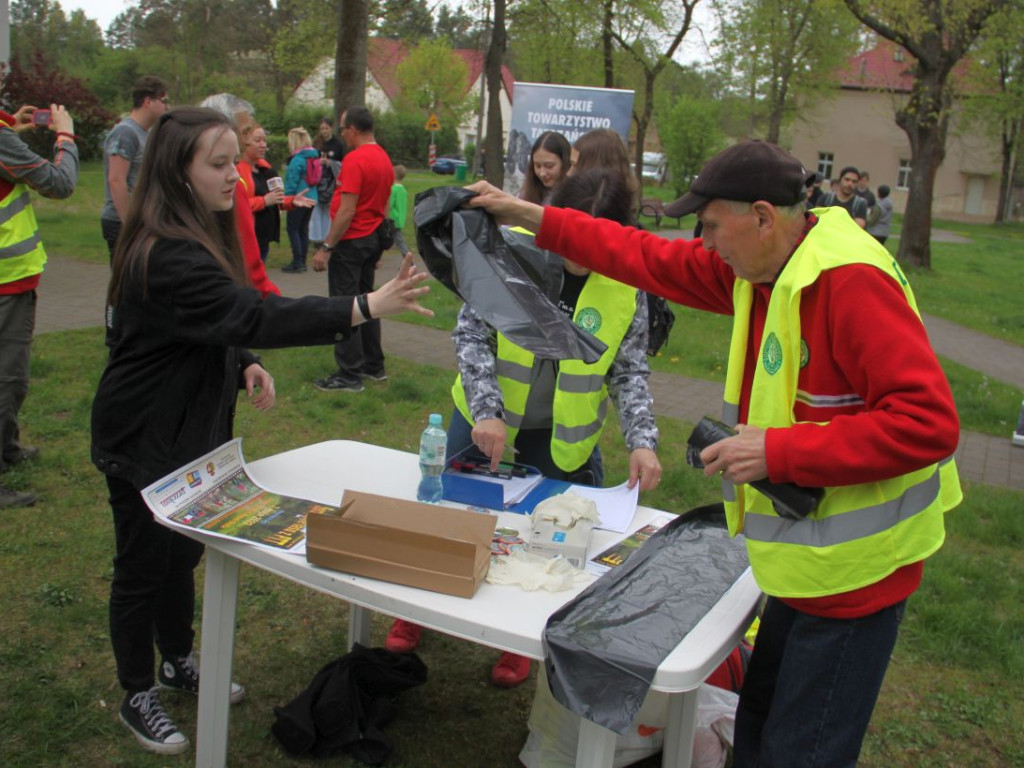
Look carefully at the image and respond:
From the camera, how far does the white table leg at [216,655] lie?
258 cm

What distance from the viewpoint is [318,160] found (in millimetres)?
11484

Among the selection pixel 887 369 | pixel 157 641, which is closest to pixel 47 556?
pixel 157 641

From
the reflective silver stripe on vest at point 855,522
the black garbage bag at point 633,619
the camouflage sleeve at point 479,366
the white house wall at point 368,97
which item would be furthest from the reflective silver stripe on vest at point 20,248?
the white house wall at point 368,97

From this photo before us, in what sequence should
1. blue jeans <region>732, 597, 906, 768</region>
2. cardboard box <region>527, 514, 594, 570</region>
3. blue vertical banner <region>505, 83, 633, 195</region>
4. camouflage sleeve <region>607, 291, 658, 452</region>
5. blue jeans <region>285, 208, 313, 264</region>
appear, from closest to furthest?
1. blue jeans <region>732, 597, 906, 768</region>
2. cardboard box <region>527, 514, 594, 570</region>
3. camouflage sleeve <region>607, 291, 658, 452</region>
4. blue vertical banner <region>505, 83, 633, 195</region>
5. blue jeans <region>285, 208, 313, 264</region>

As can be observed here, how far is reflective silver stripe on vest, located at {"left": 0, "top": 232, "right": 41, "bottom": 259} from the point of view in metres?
4.31

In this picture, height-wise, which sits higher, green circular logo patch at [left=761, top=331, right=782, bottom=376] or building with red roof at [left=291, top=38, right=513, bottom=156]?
building with red roof at [left=291, top=38, right=513, bottom=156]

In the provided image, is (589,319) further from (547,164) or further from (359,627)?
(547,164)

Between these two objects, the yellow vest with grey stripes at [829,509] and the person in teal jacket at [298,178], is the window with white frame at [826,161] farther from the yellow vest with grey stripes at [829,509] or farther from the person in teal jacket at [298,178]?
the yellow vest with grey stripes at [829,509]

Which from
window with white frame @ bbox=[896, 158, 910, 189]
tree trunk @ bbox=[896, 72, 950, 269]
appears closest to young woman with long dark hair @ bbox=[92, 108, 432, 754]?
tree trunk @ bbox=[896, 72, 950, 269]

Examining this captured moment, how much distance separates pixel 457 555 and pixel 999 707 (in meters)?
2.53

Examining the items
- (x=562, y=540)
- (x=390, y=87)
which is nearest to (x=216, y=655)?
(x=562, y=540)

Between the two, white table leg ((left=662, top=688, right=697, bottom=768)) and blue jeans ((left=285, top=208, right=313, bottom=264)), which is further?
blue jeans ((left=285, top=208, right=313, bottom=264))

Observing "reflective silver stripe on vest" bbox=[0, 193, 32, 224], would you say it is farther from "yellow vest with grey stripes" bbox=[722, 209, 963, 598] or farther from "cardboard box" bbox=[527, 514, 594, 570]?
"yellow vest with grey stripes" bbox=[722, 209, 963, 598]

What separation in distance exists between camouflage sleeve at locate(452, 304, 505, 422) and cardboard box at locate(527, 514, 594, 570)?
539mm
